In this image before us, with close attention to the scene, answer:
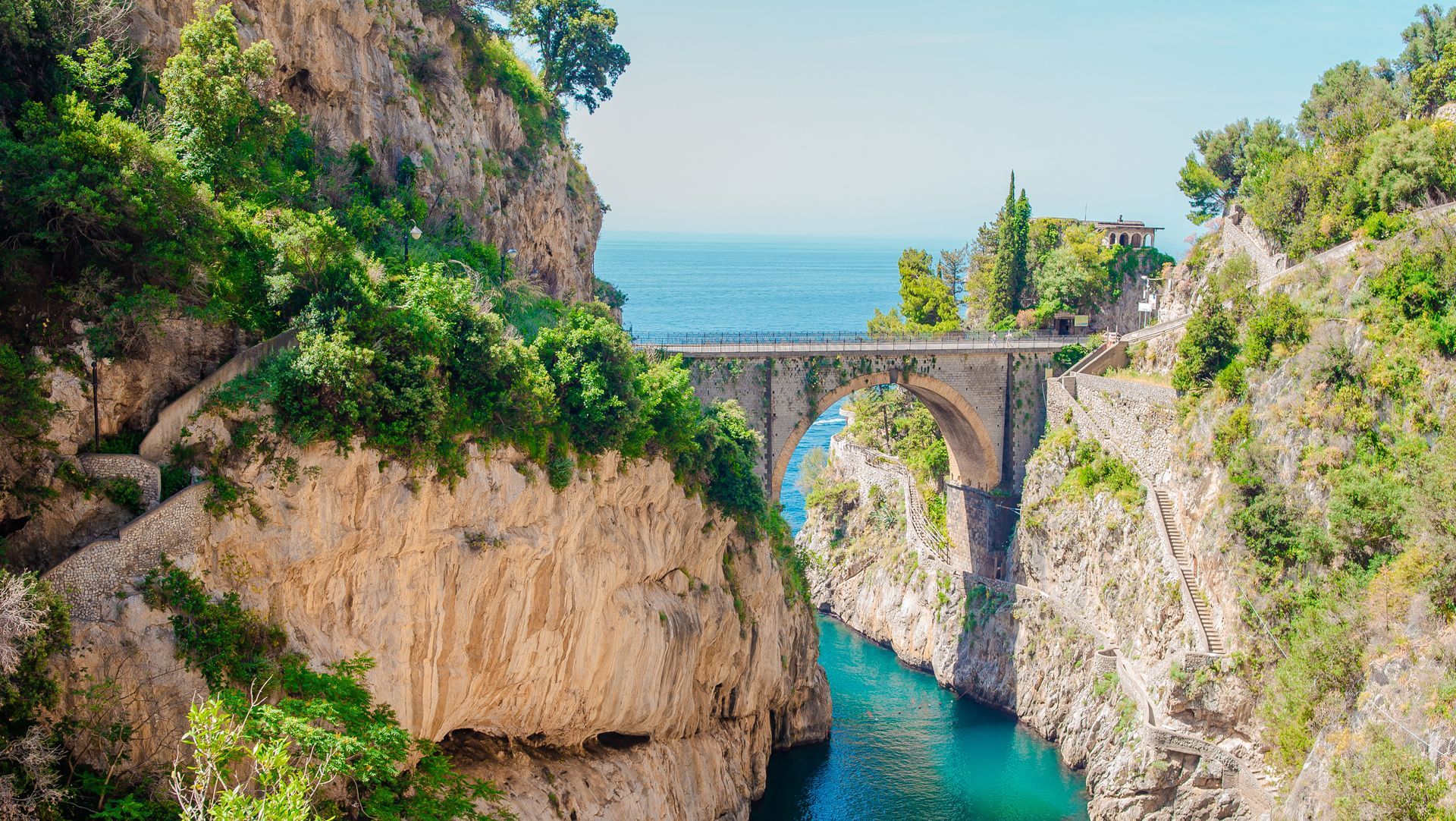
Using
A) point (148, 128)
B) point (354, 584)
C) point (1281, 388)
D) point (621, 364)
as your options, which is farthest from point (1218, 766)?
point (148, 128)

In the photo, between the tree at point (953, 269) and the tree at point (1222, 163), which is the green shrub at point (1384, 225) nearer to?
the tree at point (1222, 163)

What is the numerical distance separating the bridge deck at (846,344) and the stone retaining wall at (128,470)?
19.9 meters

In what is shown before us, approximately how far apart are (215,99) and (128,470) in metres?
8.24

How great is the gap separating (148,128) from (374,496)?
8.97 meters

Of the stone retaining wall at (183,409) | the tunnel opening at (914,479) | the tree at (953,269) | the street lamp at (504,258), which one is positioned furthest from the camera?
the tree at (953,269)

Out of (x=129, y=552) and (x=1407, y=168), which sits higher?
(x=1407, y=168)

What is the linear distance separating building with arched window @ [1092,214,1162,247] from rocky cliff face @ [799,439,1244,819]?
21386 mm

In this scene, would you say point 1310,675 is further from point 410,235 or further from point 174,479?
point 174,479

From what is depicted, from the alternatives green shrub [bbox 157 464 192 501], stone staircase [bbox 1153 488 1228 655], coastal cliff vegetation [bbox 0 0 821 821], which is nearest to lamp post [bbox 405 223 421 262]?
coastal cliff vegetation [bbox 0 0 821 821]

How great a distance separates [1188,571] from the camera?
3722 centimetres

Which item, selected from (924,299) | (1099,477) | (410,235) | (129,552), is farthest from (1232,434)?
(129,552)

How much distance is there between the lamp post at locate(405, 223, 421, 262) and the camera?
28.0 m

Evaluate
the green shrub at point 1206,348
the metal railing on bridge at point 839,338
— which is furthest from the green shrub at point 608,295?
the green shrub at point 1206,348

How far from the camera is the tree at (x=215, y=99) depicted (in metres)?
24.0
